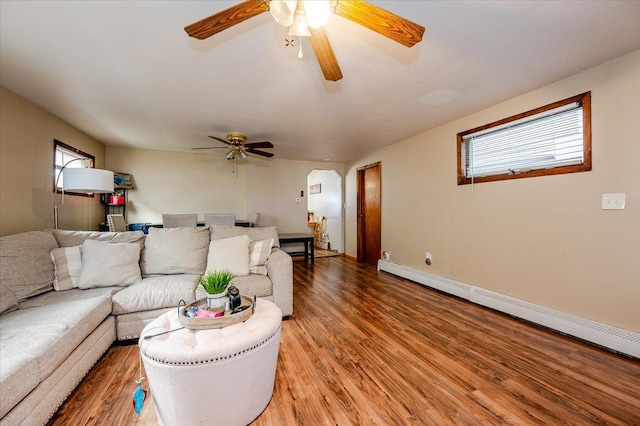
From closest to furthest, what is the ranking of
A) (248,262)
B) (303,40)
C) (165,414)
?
(165,414)
(303,40)
(248,262)

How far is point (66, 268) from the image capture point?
213 cm

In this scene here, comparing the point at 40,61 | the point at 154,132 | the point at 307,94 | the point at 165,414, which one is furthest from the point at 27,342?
the point at 154,132

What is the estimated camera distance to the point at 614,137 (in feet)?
6.72

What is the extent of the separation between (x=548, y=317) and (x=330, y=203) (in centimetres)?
507

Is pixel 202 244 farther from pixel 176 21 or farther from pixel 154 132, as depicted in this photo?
pixel 154 132

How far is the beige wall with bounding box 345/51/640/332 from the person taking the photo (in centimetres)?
200

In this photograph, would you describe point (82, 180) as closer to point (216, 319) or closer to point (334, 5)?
point (216, 319)

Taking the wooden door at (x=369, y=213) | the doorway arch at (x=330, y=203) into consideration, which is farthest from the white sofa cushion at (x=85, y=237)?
→ the doorway arch at (x=330, y=203)

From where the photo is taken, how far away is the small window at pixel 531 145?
2.27 meters

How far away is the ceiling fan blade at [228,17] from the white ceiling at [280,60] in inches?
12.7

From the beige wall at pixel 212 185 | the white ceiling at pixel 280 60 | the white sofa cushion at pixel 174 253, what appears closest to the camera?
the white ceiling at pixel 280 60

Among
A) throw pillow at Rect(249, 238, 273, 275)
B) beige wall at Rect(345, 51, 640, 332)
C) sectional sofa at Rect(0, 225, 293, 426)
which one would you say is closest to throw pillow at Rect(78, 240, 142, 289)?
sectional sofa at Rect(0, 225, 293, 426)

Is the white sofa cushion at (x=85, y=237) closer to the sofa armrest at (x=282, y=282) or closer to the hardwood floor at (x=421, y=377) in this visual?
the hardwood floor at (x=421, y=377)

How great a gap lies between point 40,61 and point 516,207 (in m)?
4.57
